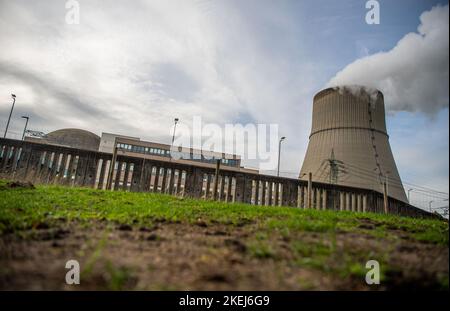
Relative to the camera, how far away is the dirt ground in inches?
69.2

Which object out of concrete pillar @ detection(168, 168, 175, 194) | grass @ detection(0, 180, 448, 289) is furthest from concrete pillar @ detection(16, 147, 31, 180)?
grass @ detection(0, 180, 448, 289)

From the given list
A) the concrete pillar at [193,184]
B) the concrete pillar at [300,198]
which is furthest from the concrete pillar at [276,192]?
the concrete pillar at [193,184]

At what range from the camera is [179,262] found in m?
2.05

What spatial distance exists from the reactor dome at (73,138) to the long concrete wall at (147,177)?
144 ft

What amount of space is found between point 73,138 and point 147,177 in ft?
161

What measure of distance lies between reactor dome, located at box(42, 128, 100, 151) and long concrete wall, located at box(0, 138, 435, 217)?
1734 inches

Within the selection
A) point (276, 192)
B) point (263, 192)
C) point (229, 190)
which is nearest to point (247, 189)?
point (263, 192)

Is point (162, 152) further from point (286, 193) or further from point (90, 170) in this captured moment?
point (286, 193)

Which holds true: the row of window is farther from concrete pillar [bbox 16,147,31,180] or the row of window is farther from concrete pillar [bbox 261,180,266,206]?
concrete pillar [bbox 16,147,31,180]

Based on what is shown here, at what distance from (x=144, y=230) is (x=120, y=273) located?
1.16 m

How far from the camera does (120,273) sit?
5.84ft

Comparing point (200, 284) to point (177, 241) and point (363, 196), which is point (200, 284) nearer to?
point (177, 241)
